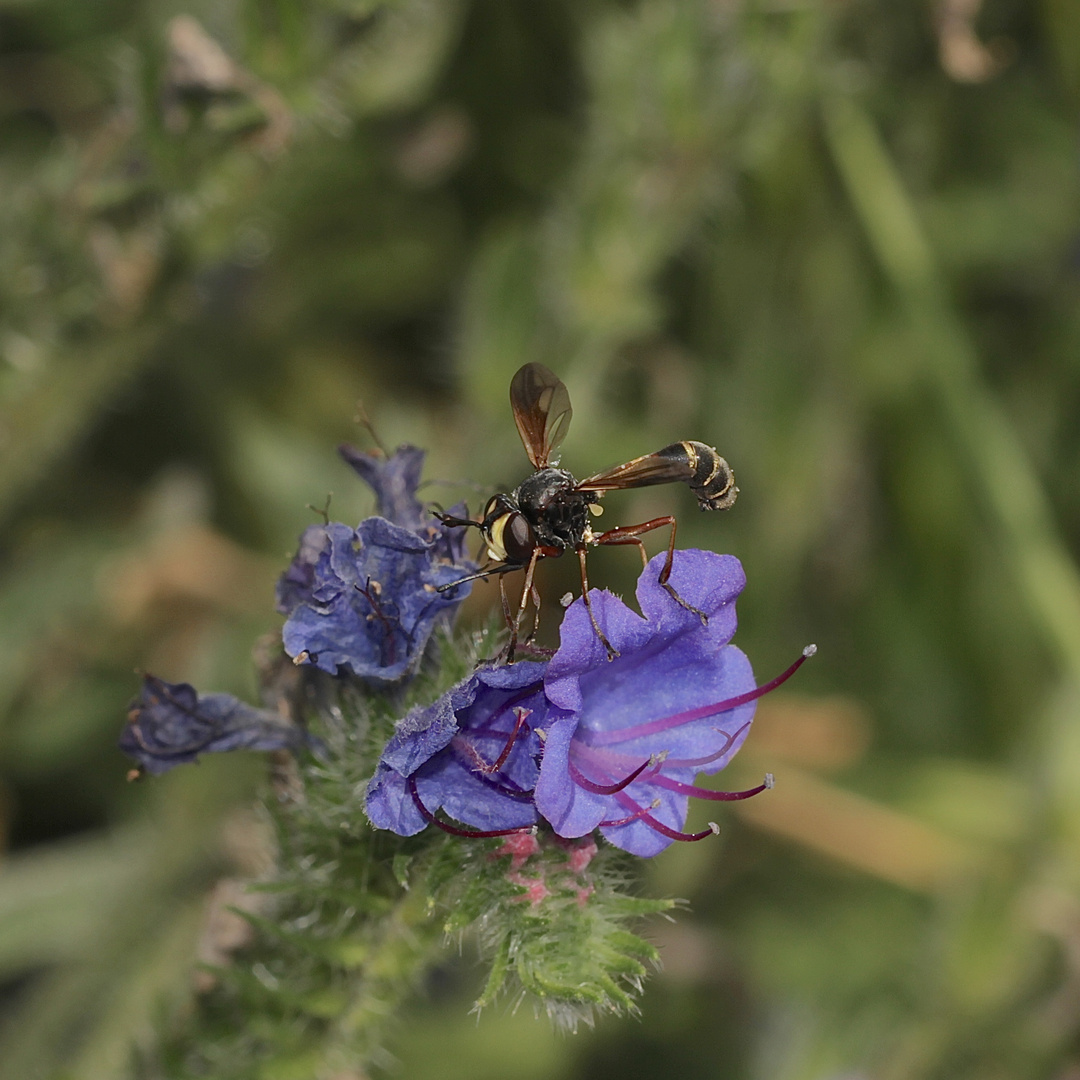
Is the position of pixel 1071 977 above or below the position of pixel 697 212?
below

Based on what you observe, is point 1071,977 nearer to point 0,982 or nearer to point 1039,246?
point 1039,246

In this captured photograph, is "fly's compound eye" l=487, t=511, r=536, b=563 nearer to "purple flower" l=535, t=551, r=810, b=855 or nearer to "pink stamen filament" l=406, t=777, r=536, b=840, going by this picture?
"purple flower" l=535, t=551, r=810, b=855

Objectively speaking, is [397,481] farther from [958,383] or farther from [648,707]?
[958,383]

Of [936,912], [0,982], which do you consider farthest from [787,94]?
[0,982]

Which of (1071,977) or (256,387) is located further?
(256,387)

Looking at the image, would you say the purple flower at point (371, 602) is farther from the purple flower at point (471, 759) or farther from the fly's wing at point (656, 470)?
the fly's wing at point (656, 470)

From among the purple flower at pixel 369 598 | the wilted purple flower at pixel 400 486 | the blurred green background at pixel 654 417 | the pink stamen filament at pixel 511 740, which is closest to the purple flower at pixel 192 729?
the purple flower at pixel 369 598

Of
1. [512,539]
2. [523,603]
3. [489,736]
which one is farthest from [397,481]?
[489,736]
